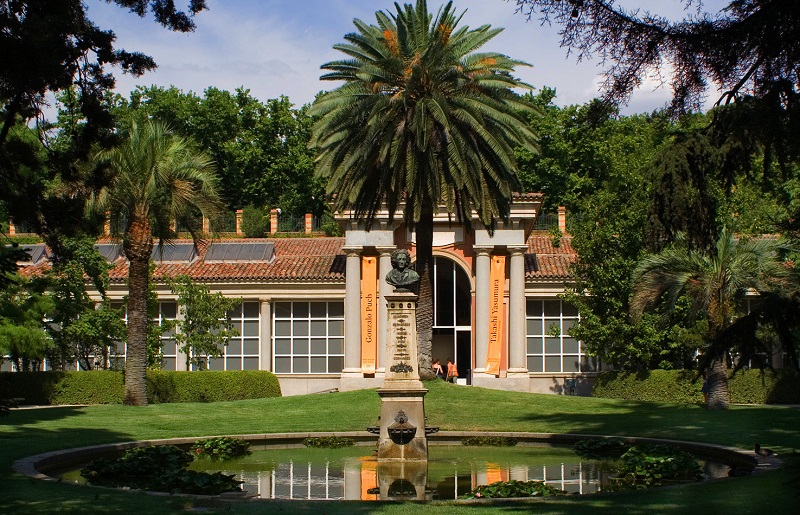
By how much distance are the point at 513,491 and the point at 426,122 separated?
666 inches

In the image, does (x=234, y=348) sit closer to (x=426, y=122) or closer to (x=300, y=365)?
(x=300, y=365)

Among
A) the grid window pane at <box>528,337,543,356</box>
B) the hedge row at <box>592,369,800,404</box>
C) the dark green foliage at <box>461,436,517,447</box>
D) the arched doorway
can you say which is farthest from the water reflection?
the arched doorway

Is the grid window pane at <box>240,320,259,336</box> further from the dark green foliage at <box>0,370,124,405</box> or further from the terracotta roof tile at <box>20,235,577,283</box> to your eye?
the dark green foliage at <box>0,370,124,405</box>

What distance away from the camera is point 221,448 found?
19.2m

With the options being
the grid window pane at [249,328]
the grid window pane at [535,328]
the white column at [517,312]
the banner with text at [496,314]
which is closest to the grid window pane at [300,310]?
the grid window pane at [249,328]

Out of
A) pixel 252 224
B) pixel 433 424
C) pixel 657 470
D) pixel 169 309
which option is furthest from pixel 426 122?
pixel 252 224

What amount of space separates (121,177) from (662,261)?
54.1 feet

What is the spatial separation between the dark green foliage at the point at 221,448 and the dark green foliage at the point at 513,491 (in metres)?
6.73

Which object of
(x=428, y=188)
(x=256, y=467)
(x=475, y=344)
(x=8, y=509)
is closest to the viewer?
(x=8, y=509)

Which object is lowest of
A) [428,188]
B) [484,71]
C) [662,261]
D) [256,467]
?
[256,467]

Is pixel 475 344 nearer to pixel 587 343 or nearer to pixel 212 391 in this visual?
pixel 587 343

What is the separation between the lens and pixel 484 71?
103 ft

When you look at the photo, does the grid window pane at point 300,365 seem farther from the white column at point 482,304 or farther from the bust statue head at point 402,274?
the bust statue head at point 402,274

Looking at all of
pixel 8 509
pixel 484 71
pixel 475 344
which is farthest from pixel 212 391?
pixel 8 509
